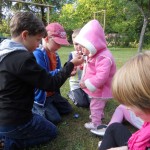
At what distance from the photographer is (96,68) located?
297cm

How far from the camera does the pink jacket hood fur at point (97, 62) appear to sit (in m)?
2.90

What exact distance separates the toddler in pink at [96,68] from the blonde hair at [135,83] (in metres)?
1.51

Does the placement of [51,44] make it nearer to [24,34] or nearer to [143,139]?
[24,34]

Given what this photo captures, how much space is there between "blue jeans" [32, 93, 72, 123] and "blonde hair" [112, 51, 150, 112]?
1.93 m

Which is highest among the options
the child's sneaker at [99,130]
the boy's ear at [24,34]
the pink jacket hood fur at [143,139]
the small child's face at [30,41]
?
the boy's ear at [24,34]

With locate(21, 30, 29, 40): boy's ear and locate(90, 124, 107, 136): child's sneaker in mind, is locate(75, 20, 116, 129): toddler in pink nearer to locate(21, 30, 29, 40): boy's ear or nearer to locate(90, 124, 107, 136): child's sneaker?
locate(90, 124, 107, 136): child's sneaker

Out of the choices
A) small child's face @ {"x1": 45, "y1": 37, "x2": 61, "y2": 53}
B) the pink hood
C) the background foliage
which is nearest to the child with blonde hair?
the pink hood

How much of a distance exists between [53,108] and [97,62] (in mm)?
855

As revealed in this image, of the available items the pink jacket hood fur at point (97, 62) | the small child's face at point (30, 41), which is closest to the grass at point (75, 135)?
the pink jacket hood fur at point (97, 62)

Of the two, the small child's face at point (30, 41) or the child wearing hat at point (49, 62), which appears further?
the child wearing hat at point (49, 62)

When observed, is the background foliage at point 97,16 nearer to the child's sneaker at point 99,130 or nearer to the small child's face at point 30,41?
the child's sneaker at point 99,130

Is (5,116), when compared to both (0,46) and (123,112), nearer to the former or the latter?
(0,46)

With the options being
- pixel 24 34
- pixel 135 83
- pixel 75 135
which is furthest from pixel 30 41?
pixel 135 83

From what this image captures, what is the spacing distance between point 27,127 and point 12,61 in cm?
63
